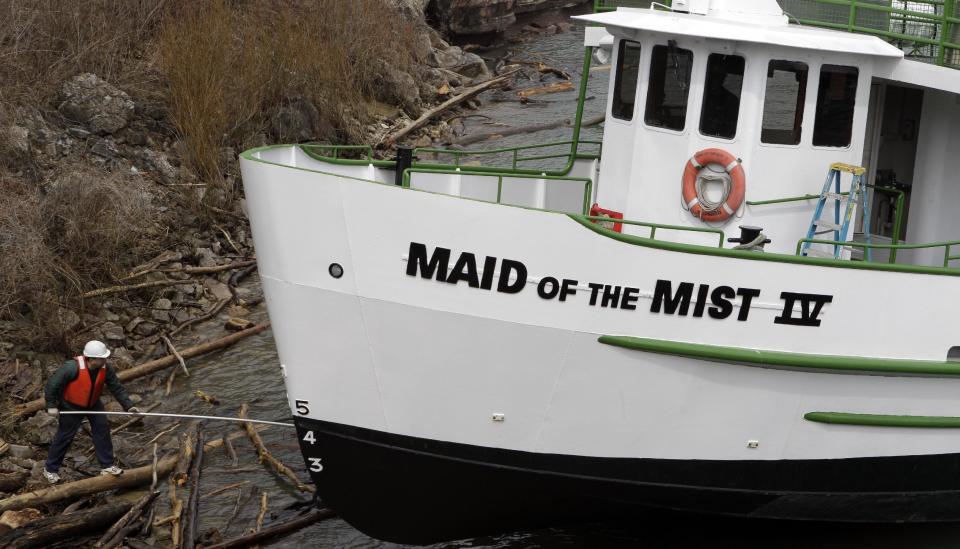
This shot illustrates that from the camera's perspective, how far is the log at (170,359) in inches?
429

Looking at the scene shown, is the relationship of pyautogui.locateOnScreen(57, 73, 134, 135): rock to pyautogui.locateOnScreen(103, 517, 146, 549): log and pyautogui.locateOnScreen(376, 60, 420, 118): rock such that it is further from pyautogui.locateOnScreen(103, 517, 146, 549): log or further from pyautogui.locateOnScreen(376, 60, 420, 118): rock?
pyautogui.locateOnScreen(103, 517, 146, 549): log

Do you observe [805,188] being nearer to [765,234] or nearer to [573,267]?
[765,234]

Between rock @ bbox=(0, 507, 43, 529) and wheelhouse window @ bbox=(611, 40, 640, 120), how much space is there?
18.9ft

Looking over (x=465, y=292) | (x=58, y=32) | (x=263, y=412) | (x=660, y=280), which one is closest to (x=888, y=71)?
(x=660, y=280)

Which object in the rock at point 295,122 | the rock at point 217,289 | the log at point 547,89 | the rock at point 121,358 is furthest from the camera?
the log at point 547,89

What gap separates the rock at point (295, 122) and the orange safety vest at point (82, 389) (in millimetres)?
8065

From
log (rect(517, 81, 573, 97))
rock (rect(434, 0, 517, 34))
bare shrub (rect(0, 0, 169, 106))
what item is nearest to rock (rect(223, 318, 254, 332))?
bare shrub (rect(0, 0, 169, 106))

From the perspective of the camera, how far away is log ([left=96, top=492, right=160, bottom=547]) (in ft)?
29.5

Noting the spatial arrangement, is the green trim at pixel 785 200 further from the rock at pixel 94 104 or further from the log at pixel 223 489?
the rock at pixel 94 104

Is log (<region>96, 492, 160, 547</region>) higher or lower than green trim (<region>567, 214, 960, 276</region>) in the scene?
lower

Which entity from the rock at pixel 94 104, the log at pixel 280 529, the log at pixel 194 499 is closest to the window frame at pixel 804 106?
the log at pixel 280 529

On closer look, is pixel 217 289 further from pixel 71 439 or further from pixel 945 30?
pixel 945 30

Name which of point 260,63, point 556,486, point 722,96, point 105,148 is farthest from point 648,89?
point 260,63

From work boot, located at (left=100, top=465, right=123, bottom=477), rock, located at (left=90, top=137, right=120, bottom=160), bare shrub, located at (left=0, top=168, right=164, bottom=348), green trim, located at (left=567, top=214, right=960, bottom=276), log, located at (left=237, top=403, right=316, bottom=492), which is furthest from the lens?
rock, located at (left=90, top=137, right=120, bottom=160)
